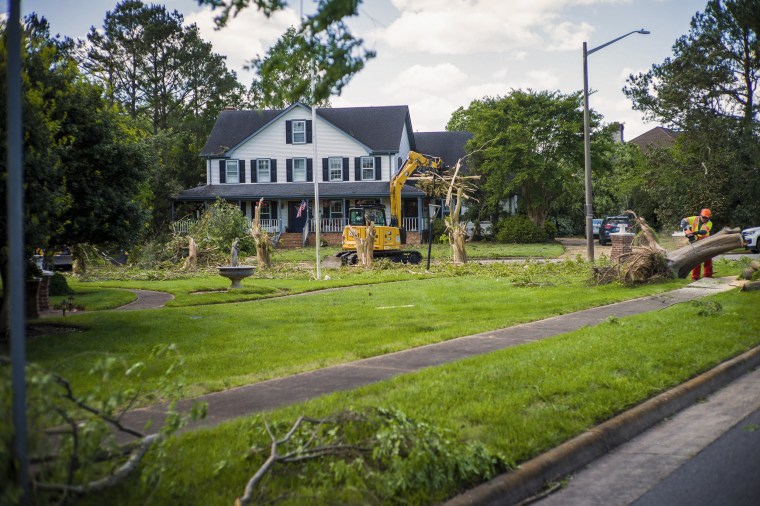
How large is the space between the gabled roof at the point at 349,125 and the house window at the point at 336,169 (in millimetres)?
1890

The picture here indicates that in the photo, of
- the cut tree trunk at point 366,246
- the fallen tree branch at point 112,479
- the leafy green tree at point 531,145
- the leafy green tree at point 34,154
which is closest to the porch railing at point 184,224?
the cut tree trunk at point 366,246

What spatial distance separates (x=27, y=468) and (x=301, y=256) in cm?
3131

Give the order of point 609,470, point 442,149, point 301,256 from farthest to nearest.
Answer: point 442,149 < point 301,256 < point 609,470

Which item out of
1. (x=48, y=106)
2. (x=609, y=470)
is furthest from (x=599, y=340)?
(x=48, y=106)

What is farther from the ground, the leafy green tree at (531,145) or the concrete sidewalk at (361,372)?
the leafy green tree at (531,145)

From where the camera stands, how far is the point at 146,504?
427cm

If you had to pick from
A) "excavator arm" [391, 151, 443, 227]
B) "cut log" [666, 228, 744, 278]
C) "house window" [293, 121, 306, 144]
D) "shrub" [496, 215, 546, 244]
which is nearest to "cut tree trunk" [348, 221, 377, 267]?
"excavator arm" [391, 151, 443, 227]

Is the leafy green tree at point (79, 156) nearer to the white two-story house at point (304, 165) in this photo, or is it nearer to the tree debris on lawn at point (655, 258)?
the tree debris on lawn at point (655, 258)

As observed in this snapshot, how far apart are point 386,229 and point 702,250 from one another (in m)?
13.4

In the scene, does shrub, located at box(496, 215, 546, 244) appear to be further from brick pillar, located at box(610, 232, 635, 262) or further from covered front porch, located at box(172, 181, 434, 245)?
brick pillar, located at box(610, 232, 635, 262)

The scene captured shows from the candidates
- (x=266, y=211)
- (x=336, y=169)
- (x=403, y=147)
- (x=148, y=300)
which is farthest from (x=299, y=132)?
(x=148, y=300)

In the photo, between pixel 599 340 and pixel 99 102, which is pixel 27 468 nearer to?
pixel 599 340

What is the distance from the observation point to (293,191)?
46.1 meters

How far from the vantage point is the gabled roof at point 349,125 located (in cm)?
4734
